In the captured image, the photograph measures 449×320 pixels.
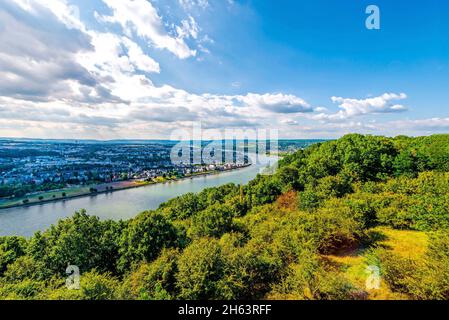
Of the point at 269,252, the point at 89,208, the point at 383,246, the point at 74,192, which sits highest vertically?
the point at 269,252

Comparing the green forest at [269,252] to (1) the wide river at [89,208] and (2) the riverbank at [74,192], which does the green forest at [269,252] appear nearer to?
(1) the wide river at [89,208]

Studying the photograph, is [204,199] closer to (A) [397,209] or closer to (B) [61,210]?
(A) [397,209]

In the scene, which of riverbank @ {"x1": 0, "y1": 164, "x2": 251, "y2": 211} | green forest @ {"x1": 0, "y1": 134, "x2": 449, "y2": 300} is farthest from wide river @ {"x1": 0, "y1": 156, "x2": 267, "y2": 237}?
green forest @ {"x1": 0, "y1": 134, "x2": 449, "y2": 300}

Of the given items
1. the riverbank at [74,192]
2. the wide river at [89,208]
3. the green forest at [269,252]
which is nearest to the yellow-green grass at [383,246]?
the green forest at [269,252]

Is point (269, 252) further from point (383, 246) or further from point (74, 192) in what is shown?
point (74, 192)

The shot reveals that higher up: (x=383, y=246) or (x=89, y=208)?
(x=383, y=246)

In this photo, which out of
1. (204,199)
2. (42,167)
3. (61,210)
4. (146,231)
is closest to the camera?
(146,231)

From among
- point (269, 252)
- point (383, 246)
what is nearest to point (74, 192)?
point (269, 252)
